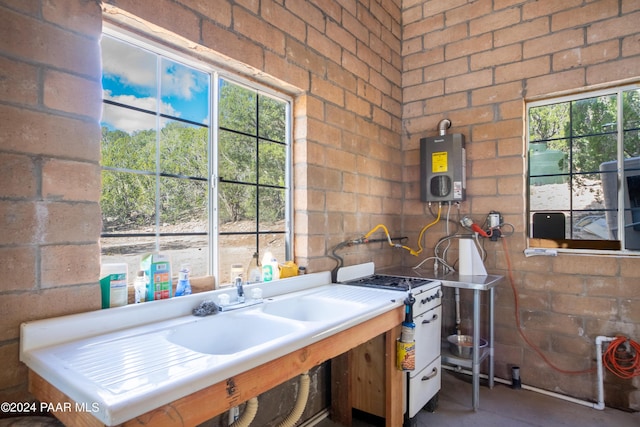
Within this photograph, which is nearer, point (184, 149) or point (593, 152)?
point (184, 149)

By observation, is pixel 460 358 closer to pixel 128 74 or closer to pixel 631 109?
pixel 631 109

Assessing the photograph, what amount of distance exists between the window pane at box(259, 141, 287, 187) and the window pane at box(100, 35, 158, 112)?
0.66 m

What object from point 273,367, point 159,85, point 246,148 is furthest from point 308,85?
point 273,367

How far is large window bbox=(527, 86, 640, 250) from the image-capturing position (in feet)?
7.81

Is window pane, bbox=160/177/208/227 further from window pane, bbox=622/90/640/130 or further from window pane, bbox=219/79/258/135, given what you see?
window pane, bbox=622/90/640/130

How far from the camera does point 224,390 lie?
0.99 meters

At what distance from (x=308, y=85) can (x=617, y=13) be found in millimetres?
2108

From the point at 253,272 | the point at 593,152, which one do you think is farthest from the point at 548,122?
the point at 253,272

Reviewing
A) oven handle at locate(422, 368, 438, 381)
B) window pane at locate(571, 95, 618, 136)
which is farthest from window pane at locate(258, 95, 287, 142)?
window pane at locate(571, 95, 618, 136)

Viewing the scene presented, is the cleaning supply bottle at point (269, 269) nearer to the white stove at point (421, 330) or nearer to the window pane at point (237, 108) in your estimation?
the white stove at point (421, 330)

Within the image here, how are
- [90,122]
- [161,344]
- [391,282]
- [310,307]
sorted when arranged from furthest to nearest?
[391,282]
[310,307]
[90,122]
[161,344]

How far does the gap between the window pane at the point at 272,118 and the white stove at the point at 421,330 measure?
97 centimetres

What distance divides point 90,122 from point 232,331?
0.96 m

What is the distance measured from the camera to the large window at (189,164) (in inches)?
59.7
